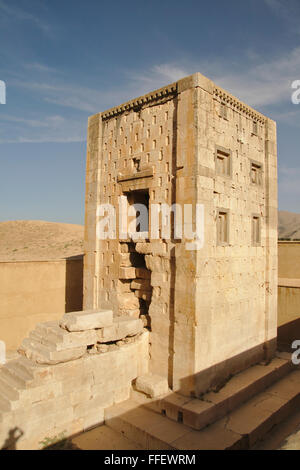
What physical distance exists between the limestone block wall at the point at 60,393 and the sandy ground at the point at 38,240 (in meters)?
18.1

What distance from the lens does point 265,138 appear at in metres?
10.2

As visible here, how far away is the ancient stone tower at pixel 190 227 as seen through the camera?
758 cm

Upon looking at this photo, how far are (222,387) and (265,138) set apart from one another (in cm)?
710

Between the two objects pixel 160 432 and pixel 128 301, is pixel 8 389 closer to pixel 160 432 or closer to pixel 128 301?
pixel 160 432

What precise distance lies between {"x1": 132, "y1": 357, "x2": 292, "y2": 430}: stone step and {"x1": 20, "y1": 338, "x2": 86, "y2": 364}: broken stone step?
78.1 inches

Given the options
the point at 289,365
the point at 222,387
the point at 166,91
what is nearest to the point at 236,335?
the point at 222,387

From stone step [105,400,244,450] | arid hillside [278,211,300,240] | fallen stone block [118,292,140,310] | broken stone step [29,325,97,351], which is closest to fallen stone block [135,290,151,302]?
fallen stone block [118,292,140,310]

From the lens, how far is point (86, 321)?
7.14m

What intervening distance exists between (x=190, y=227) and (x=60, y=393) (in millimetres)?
4234

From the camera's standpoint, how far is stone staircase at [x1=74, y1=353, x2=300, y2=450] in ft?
21.1

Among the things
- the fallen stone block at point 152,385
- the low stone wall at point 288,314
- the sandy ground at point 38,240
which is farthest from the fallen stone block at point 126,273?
the sandy ground at point 38,240

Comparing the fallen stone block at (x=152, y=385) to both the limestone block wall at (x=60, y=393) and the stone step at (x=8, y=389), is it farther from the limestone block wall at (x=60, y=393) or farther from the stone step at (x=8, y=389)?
the stone step at (x=8, y=389)

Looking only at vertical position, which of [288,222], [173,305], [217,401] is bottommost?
[217,401]

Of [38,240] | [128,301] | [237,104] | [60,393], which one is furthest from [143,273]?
[38,240]
